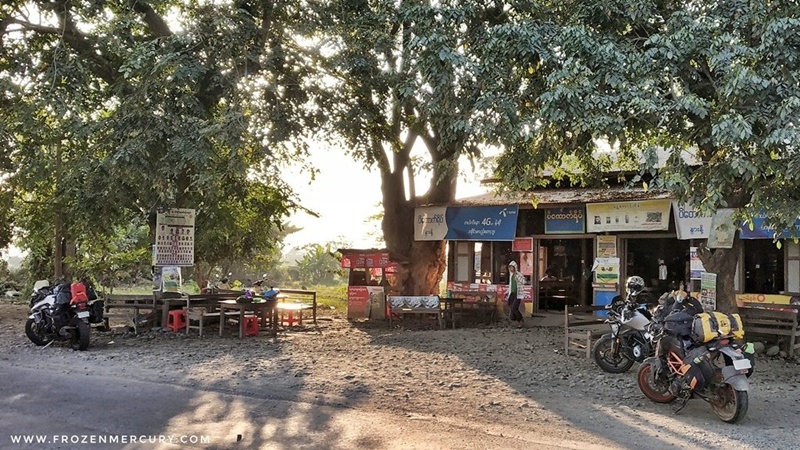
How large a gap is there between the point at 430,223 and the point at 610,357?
322 inches

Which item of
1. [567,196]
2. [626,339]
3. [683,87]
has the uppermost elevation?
[683,87]

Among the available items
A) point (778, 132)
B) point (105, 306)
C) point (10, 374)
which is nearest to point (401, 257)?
point (105, 306)

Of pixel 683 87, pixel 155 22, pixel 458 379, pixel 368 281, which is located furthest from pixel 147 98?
pixel 368 281

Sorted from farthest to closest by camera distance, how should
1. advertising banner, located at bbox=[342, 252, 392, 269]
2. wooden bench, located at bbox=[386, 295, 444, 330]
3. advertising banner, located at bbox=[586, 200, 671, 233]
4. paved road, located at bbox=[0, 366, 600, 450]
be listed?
1. advertising banner, located at bbox=[342, 252, 392, 269]
2. wooden bench, located at bbox=[386, 295, 444, 330]
3. advertising banner, located at bbox=[586, 200, 671, 233]
4. paved road, located at bbox=[0, 366, 600, 450]

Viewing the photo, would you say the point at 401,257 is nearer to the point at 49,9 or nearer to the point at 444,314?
the point at 444,314

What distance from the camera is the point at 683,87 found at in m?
7.80

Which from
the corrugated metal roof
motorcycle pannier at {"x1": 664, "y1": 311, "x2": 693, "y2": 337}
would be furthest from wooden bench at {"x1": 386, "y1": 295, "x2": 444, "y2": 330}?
motorcycle pannier at {"x1": 664, "y1": 311, "x2": 693, "y2": 337}

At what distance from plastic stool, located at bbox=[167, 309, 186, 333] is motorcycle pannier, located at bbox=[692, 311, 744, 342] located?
936 cm

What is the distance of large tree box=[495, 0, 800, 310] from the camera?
7098mm

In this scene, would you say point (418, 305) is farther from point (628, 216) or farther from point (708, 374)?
point (708, 374)

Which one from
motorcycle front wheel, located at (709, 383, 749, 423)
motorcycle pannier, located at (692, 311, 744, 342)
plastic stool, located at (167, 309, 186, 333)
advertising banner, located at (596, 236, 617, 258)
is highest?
advertising banner, located at (596, 236, 617, 258)

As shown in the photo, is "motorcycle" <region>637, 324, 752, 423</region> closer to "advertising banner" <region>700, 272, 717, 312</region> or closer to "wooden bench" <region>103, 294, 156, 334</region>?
"advertising banner" <region>700, 272, 717, 312</region>

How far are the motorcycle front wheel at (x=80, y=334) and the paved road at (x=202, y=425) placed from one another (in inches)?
116

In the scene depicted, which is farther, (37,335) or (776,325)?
(37,335)
